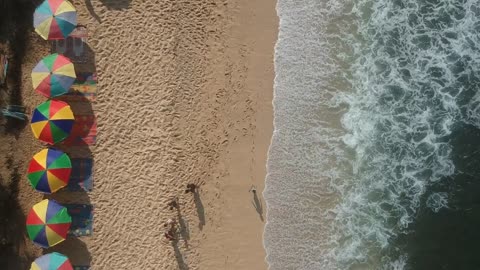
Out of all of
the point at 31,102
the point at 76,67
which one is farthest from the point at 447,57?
the point at 31,102

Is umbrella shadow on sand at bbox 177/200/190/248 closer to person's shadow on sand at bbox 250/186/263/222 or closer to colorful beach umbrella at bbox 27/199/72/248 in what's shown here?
person's shadow on sand at bbox 250/186/263/222

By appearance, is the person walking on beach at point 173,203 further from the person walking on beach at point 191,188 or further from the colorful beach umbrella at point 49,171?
the colorful beach umbrella at point 49,171

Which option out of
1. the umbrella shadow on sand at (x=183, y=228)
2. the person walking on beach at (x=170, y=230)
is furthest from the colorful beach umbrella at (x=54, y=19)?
the person walking on beach at (x=170, y=230)

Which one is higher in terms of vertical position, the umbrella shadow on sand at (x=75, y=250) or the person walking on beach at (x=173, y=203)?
the person walking on beach at (x=173, y=203)

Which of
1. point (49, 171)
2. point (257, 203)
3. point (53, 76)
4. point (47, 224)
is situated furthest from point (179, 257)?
point (53, 76)

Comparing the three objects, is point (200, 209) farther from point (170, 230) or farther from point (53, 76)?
point (53, 76)

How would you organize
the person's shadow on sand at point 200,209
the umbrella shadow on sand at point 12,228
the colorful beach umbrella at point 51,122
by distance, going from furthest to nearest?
1. the person's shadow on sand at point 200,209
2. the umbrella shadow on sand at point 12,228
3. the colorful beach umbrella at point 51,122
